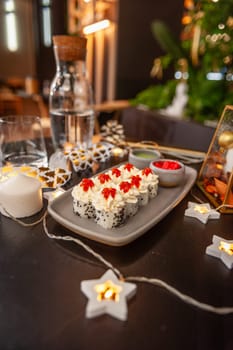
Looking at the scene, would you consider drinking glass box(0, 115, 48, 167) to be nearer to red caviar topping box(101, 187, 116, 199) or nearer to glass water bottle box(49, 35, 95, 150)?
glass water bottle box(49, 35, 95, 150)

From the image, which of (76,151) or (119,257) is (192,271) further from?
(76,151)

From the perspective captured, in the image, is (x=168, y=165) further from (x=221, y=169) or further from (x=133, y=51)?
(x=133, y=51)

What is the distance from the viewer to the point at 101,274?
385mm

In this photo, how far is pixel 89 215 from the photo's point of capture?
1.59 ft

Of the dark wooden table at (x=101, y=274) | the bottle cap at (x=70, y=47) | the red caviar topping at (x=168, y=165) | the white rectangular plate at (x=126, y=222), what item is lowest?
the dark wooden table at (x=101, y=274)

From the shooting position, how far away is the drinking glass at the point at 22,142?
0.75m

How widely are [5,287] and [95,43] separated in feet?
13.0

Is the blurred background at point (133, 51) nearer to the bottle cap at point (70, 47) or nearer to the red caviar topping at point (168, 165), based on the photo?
the bottle cap at point (70, 47)

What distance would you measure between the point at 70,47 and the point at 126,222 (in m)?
0.59

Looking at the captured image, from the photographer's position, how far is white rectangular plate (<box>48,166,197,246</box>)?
429 millimetres

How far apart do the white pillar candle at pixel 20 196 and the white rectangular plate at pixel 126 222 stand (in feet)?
0.13

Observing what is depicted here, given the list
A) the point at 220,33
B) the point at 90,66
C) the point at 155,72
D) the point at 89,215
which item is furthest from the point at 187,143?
the point at 90,66

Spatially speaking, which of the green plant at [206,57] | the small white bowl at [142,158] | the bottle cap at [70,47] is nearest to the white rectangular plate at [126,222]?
the small white bowl at [142,158]

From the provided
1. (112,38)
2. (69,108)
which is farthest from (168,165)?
(112,38)
